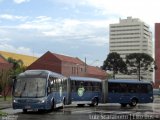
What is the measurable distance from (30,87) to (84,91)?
13.7 metres

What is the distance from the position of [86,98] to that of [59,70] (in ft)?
216

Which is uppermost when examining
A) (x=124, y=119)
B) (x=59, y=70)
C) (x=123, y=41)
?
(x=123, y=41)

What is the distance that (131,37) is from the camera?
14562 centimetres

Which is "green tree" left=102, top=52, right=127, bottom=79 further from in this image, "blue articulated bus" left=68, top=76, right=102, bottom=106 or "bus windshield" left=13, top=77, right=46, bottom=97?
"bus windshield" left=13, top=77, right=46, bottom=97

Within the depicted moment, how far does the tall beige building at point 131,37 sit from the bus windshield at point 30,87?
376 feet

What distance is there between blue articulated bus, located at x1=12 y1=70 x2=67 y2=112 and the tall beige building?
113844mm

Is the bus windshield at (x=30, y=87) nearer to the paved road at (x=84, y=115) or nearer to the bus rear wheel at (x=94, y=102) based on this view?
the paved road at (x=84, y=115)

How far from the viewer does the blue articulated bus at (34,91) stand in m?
28.8

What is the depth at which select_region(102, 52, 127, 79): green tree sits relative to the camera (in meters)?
116

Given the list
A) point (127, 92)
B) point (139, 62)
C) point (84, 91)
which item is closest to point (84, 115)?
point (84, 91)

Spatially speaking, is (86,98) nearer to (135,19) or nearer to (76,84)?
(76,84)

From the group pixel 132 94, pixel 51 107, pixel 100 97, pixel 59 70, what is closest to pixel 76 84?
pixel 100 97

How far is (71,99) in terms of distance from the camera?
4072cm

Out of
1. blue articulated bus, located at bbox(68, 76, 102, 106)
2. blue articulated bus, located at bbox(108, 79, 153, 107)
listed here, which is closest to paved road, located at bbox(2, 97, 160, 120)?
blue articulated bus, located at bbox(68, 76, 102, 106)
